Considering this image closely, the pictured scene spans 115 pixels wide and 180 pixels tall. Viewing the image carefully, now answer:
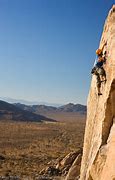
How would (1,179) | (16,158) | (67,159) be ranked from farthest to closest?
(16,158) < (67,159) < (1,179)

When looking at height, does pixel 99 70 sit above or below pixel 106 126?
above

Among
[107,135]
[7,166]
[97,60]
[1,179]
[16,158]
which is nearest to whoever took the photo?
[107,135]

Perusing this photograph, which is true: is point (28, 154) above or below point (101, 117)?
below

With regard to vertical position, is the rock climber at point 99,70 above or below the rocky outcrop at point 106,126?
above

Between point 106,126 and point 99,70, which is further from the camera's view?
point 99,70

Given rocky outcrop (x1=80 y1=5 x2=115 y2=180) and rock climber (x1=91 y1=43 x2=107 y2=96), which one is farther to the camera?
rock climber (x1=91 y1=43 x2=107 y2=96)

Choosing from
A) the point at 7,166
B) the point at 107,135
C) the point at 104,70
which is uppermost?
the point at 104,70

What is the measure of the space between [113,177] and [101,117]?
205 cm

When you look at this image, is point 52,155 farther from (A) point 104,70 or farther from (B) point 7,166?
(A) point 104,70

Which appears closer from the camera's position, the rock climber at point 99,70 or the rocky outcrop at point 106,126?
the rocky outcrop at point 106,126

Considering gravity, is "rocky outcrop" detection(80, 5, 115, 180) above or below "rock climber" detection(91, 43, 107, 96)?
below

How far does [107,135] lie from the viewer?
8961 mm

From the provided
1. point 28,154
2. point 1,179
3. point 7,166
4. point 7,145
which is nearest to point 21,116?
point 7,145

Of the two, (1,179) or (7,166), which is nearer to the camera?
(1,179)
